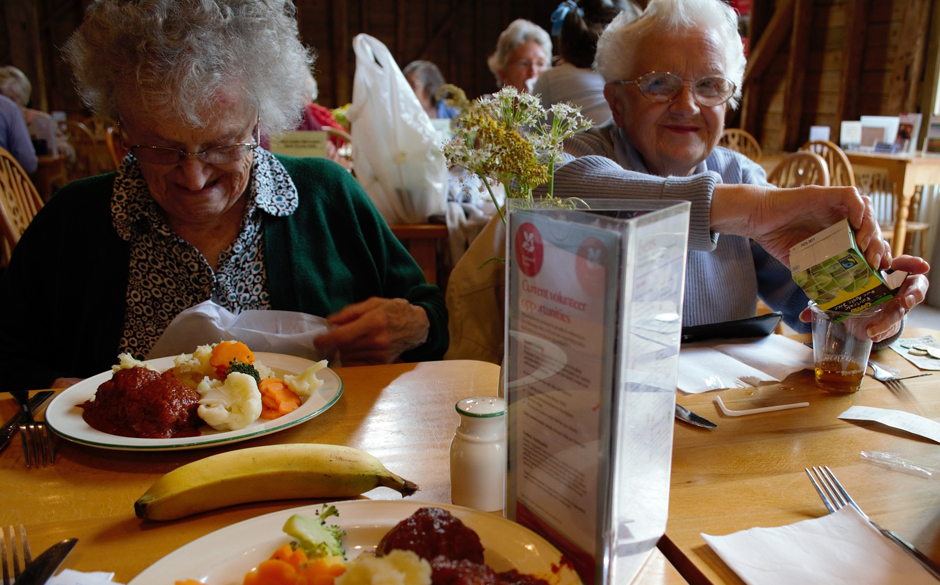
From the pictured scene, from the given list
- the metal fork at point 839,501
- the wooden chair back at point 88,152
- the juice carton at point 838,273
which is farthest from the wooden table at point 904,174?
the wooden chair back at point 88,152

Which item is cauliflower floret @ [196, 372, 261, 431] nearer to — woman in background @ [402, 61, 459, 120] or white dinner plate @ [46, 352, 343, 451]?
white dinner plate @ [46, 352, 343, 451]

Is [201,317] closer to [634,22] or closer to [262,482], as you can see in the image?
[262,482]

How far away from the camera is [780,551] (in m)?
0.66

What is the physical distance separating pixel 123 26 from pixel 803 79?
21.2 ft

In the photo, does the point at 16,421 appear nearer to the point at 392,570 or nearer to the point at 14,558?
the point at 14,558

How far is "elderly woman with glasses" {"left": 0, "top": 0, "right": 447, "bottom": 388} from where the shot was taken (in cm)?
128

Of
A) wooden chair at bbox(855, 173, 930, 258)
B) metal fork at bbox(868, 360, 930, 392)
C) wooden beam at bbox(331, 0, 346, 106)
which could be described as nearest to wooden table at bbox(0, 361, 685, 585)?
metal fork at bbox(868, 360, 930, 392)

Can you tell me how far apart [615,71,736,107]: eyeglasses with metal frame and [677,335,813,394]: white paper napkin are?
0.59 m

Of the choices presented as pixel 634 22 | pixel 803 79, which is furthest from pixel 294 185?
pixel 803 79

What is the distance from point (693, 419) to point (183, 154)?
1.06m

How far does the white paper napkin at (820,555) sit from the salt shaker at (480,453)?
0.22 meters

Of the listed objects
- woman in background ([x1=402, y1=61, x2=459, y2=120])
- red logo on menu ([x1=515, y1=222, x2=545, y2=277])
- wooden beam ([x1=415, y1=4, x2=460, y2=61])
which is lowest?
red logo on menu ([x1=515, y1=222, x2=545, y2=277])

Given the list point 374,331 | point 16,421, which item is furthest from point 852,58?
point 16,421

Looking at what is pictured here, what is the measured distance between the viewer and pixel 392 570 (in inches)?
18.8
